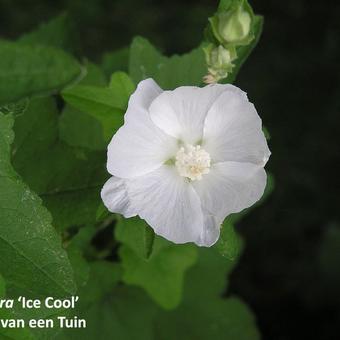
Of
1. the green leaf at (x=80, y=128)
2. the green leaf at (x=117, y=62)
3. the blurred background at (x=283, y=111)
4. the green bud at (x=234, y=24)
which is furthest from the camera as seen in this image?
the blurred background at (x=283, y=111)

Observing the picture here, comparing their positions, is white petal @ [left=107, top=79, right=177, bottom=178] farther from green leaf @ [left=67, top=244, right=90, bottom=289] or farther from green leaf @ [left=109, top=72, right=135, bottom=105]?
green leaf @ [left=67, top=244, right=90, bottom=289]

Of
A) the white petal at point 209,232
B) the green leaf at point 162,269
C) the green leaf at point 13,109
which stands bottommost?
the green leaf at point 162,269

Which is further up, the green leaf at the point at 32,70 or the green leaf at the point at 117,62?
the green leaf at the point at 32,70

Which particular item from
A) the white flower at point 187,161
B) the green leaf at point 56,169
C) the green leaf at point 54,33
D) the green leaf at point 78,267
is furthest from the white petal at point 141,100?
the green leaf at point 54,33

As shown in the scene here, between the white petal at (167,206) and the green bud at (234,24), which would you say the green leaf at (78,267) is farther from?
the green bud at (234,24)

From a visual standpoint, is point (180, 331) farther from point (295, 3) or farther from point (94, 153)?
point (295, 3)

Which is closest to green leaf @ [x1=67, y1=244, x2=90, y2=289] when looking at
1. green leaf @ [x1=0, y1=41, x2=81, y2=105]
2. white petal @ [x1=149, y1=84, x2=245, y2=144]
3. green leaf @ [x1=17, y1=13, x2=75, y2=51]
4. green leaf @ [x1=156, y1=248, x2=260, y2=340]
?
white petal @ [x1=149, y1=84, x2=245, y2=144]

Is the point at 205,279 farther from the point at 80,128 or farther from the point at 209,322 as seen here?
the point at 80,128
